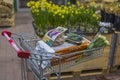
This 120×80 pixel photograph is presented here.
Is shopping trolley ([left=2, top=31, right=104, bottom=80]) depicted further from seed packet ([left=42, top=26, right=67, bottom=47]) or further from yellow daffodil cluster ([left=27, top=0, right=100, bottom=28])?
yellow daffodil cluster ([left=27, top=0, right=100, bottom=28])

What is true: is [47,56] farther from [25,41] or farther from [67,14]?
[67,14]

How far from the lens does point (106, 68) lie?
3.42 metres

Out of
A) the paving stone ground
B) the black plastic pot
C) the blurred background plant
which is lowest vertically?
the paving stone ground

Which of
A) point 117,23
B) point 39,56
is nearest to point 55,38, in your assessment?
point 39,56

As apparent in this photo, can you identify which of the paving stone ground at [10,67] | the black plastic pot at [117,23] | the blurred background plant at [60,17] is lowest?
the paving stone ground at [10,67]

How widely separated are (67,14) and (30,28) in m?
2.63

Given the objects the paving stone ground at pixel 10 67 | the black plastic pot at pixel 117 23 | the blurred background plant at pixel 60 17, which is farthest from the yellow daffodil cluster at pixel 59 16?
the paving stone ground at pixel 10 67

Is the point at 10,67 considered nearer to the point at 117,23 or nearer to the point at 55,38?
the point at 117,23

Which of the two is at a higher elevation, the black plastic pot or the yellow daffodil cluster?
the yellow daffodil cluster

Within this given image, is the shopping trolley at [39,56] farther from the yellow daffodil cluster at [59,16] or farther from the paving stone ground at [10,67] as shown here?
the paving stone ground at [10,67]

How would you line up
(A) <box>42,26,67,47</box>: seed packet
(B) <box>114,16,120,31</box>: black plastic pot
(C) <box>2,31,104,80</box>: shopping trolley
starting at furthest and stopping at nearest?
(B) <box>114,16,120,31</box>: black plastic pot, (A) <box>42,26,67,47</box>: seed packet, (C) <box>2,31,104,80</box>: shopping trolley

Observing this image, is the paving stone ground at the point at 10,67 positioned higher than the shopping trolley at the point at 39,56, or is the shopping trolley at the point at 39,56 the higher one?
the shopping trolley at the point at 39,56

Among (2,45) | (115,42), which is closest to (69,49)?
(115,42)

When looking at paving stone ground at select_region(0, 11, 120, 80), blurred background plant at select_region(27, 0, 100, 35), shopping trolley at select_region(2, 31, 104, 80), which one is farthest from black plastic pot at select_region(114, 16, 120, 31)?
shopping trolley at select_region(2, 31, 104, 80)
